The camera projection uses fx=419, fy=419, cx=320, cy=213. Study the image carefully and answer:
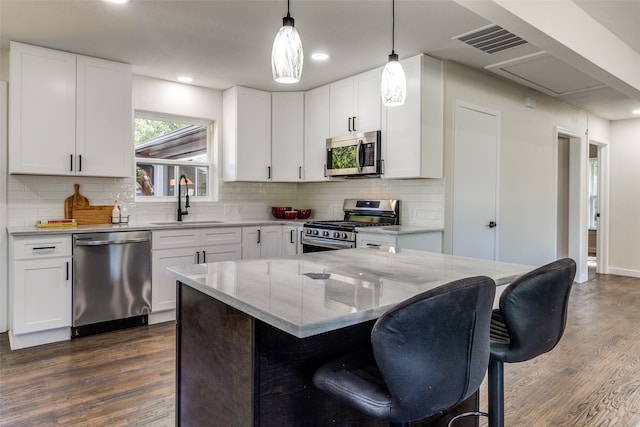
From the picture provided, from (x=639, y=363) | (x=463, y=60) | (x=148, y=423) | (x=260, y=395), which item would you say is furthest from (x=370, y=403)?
(x=463, y=60)

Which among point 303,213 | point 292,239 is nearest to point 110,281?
point 292,239

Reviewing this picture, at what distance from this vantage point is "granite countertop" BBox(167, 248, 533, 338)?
115 cm

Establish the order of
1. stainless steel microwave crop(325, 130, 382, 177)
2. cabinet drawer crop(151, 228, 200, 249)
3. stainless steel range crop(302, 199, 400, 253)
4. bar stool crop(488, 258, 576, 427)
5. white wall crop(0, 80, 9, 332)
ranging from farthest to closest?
stainless steel microwave crop(325, 130, 382, 177)
stainless steel range crop(302, 199, 400, 253)
cabinet drawer crop(151, 228, 200, 249)
white wall crop(0, 80, 9, 332)
bar stool crop(488, 258, 576, 427)

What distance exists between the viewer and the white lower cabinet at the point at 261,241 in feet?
14.5

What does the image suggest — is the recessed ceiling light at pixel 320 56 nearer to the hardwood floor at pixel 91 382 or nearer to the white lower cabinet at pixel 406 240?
the white lower cabinet at pixel 406 240

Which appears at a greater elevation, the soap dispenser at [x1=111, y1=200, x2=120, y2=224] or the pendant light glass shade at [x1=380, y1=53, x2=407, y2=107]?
the pendant light glass shade at [x1=380, y1=53, x2=407, y2=107]

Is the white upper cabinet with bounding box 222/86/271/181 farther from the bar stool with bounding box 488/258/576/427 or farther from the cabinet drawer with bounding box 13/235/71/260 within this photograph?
the bar stool with bounding box 488/258/576/427

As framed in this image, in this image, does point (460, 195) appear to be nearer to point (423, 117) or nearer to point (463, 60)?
point (423, 117)

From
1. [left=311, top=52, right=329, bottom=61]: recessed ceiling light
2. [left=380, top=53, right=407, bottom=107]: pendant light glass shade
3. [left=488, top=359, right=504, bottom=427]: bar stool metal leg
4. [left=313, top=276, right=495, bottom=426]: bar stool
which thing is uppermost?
[left=311, top=52, right=329, bottom=61]: recessed ceiling light

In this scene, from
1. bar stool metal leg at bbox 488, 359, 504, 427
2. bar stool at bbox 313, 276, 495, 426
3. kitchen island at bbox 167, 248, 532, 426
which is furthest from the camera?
bar stool metal leg at bbox 488, 359, 504, 427

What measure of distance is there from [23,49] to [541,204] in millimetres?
5485

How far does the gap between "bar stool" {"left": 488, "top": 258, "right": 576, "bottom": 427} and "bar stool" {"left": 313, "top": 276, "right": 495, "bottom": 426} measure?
Result: 0.77 feet

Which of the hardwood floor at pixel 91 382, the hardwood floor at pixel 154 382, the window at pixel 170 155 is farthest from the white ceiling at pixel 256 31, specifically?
the hardwood floor at pixel 91 382

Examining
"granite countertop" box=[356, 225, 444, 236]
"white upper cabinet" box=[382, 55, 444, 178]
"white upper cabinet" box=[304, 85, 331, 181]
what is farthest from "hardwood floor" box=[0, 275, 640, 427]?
"white upper cabinet" box=[304, 85, 331, 181]
